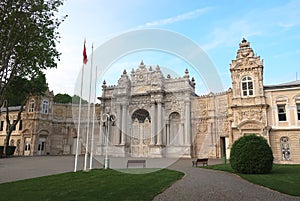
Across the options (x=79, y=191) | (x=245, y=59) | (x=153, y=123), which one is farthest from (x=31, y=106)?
(x=79, y=191)

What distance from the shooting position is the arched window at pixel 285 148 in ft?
84.4

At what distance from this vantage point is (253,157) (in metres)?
15.8

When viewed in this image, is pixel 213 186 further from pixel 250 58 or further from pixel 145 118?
pixel 145 118

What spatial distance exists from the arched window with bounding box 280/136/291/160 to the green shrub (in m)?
11.7

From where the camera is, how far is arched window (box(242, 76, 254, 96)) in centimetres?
2865

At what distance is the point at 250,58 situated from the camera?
29.1m

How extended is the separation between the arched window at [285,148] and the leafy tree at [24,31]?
82.4 ft

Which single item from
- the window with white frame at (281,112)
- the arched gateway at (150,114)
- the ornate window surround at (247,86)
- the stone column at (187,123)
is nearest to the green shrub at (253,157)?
the window with white frame at (281,112)

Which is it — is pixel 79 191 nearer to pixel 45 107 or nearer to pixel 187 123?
pixel 187 123

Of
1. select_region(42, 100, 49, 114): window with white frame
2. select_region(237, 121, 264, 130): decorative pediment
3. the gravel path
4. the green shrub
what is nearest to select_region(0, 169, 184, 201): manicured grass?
the gravel path

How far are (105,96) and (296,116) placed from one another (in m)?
29.7

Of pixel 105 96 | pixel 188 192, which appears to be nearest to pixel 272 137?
pixel 188 192

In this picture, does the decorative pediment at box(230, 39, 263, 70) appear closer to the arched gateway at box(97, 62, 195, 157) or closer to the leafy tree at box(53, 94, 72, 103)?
the arched gateway at box(97, 62, 195, 157)

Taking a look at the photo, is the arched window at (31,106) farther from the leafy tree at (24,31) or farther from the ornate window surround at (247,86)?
the ornate window surround at (247,86)
